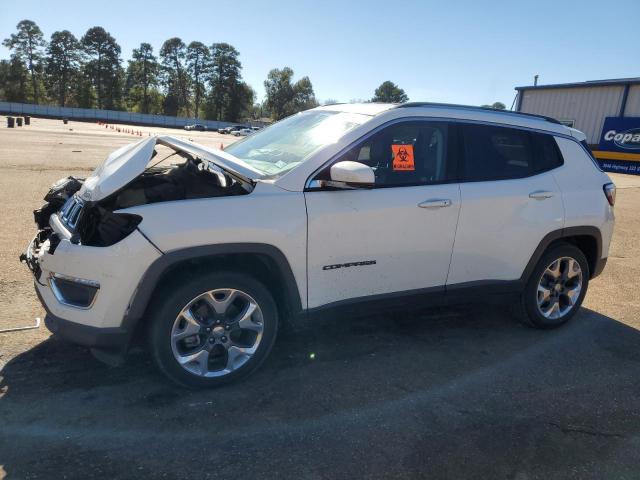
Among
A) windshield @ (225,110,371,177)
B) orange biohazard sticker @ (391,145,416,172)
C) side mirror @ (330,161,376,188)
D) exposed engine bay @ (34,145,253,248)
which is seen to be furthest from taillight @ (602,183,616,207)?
exposed engine bay @ (34,145,253,248)

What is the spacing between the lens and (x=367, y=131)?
3506 mm

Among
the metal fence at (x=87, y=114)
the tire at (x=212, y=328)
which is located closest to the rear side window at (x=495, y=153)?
the tire at (x=212, y=328)

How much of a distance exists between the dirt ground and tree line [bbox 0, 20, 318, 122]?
106264 mm

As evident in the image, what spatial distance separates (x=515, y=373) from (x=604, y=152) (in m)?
28.5

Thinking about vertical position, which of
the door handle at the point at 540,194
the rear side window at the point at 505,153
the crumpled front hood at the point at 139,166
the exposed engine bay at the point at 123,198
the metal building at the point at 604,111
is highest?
the metal building at the point at 604,111

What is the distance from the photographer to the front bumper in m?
2.79

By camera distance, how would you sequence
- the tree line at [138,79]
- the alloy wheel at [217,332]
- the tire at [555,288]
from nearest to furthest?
the alloy wheel at [217,332]
the tire at [555,288]
the tree line at [138,79]

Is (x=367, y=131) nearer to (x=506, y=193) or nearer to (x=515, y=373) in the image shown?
(x=506, y=193)

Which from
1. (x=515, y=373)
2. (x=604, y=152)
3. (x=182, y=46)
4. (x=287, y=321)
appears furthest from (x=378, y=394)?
(x=182, y=46)

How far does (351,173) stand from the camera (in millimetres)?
3104

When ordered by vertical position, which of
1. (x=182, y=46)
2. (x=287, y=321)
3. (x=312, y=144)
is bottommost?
(x=287, y=321)

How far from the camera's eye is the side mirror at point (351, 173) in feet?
10.2

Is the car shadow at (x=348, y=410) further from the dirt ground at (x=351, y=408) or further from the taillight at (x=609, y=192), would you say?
the taillight at (x=609, y=192)

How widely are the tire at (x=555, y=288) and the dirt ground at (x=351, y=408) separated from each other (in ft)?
0.54
